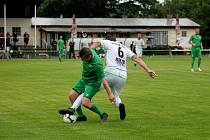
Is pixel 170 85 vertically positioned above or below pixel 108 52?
below

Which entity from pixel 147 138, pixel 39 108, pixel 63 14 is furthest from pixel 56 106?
pixel 63 14

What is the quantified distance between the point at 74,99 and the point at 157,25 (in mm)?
64269

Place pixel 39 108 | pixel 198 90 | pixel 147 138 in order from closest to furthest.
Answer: pixel 147 138 → pixel 39 108 → pixel 198 90

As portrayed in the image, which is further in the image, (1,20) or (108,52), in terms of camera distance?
(1,20)

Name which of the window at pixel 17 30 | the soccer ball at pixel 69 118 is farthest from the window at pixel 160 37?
the soccer ball at pixel 69 118

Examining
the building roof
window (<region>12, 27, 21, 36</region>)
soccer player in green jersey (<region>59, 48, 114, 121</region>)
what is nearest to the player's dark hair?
soccer player in green jersey (<region>59, 48, 114, 121</region>)

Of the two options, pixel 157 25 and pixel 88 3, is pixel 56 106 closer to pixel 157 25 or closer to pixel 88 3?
pixel 157 25

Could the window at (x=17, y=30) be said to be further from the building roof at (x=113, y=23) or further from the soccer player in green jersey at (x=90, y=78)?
the soccer player in green jersey at (x=90, y=78)

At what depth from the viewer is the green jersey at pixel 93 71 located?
39.2ft

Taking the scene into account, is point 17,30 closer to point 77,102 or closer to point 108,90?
point 77,102

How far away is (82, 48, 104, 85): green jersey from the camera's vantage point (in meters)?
12.0

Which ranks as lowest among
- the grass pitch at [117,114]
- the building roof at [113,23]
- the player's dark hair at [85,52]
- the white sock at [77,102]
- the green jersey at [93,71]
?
the grass pitch at [117,114]

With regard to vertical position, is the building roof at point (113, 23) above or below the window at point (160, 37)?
above

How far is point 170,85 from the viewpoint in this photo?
21.9 meters
